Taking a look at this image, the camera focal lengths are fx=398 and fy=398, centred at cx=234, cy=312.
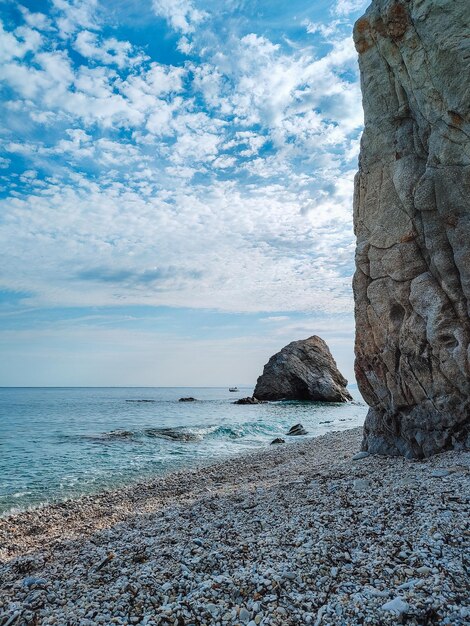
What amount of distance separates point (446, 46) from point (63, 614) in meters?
16.0

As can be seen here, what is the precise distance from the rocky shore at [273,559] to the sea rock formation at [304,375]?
7333 cm

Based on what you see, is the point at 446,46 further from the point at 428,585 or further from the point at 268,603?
the point at 268,603

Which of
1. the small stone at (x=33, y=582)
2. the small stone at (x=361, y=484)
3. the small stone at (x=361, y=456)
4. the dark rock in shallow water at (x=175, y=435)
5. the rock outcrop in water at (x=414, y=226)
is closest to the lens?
the small stone at (x=33, y=582)

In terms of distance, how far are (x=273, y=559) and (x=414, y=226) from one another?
10885 millimetres

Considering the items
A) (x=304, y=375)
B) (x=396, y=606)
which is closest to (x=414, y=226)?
(x=396, y=606)

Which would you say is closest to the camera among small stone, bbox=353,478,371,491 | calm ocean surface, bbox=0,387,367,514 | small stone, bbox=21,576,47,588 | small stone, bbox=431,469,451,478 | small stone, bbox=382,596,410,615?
small stone, bbox=382,596,410,615

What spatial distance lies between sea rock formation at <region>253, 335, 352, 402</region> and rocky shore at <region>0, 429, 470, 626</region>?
A: 241 ft

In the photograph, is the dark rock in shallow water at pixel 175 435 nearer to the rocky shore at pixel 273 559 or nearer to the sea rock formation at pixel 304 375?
the rocky shore at pixel 273 559

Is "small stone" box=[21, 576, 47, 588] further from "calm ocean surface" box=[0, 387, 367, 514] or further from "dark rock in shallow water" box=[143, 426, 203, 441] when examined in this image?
"dark rock in shallow water" box=[143, 426, 203, 441]

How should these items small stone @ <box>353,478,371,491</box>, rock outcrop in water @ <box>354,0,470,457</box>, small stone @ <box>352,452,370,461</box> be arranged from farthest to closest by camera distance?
small stone @ <box>352,452,370,461</box> → rock outcrop in water @ <box>354,0,470,457</box> → small stone @ <box>353,478,371,491</box>

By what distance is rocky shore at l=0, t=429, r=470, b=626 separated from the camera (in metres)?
5.71

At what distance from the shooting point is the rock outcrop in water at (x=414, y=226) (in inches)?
454

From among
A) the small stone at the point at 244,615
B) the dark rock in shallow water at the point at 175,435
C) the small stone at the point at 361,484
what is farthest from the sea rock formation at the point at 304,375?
the small stone at the point at 244,615

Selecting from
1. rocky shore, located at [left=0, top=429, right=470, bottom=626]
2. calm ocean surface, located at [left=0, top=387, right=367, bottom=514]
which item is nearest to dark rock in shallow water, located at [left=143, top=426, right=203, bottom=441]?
calm ocean surface, located at [left=0, top=387, right=367, bottom=514]
